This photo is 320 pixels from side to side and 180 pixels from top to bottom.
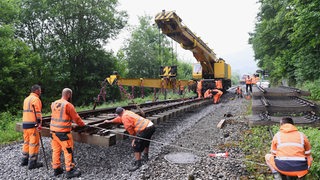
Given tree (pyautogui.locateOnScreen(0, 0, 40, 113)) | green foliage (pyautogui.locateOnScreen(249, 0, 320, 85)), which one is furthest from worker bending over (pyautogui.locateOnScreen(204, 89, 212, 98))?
tree (pyautogui.locateOnScreen(0, 0, 40, 113))

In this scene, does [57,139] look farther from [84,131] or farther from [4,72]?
[4,72]

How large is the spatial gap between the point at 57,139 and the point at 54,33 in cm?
1952

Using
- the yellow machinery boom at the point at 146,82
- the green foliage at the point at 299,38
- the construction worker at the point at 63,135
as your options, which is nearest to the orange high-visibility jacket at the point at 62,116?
the construction worker at the point at 63,135

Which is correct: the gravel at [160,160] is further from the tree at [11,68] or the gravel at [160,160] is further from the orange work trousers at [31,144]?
the tree at [11,68]

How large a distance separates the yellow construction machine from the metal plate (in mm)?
6226

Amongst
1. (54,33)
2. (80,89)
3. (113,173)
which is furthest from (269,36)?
(113,173)

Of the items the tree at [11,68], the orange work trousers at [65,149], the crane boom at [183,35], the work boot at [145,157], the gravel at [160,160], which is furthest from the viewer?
the tree at [11,68]

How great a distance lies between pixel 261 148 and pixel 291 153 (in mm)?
2173

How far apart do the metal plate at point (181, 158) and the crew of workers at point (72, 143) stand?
0.53 m

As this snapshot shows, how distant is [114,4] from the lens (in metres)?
23.5

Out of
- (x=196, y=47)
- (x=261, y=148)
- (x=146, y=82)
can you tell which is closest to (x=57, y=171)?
(x=261, y=148)

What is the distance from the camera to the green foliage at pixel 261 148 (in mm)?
4129

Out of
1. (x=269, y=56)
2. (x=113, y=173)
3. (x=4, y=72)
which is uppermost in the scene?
(x=269, y=56)

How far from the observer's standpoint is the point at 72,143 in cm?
468
